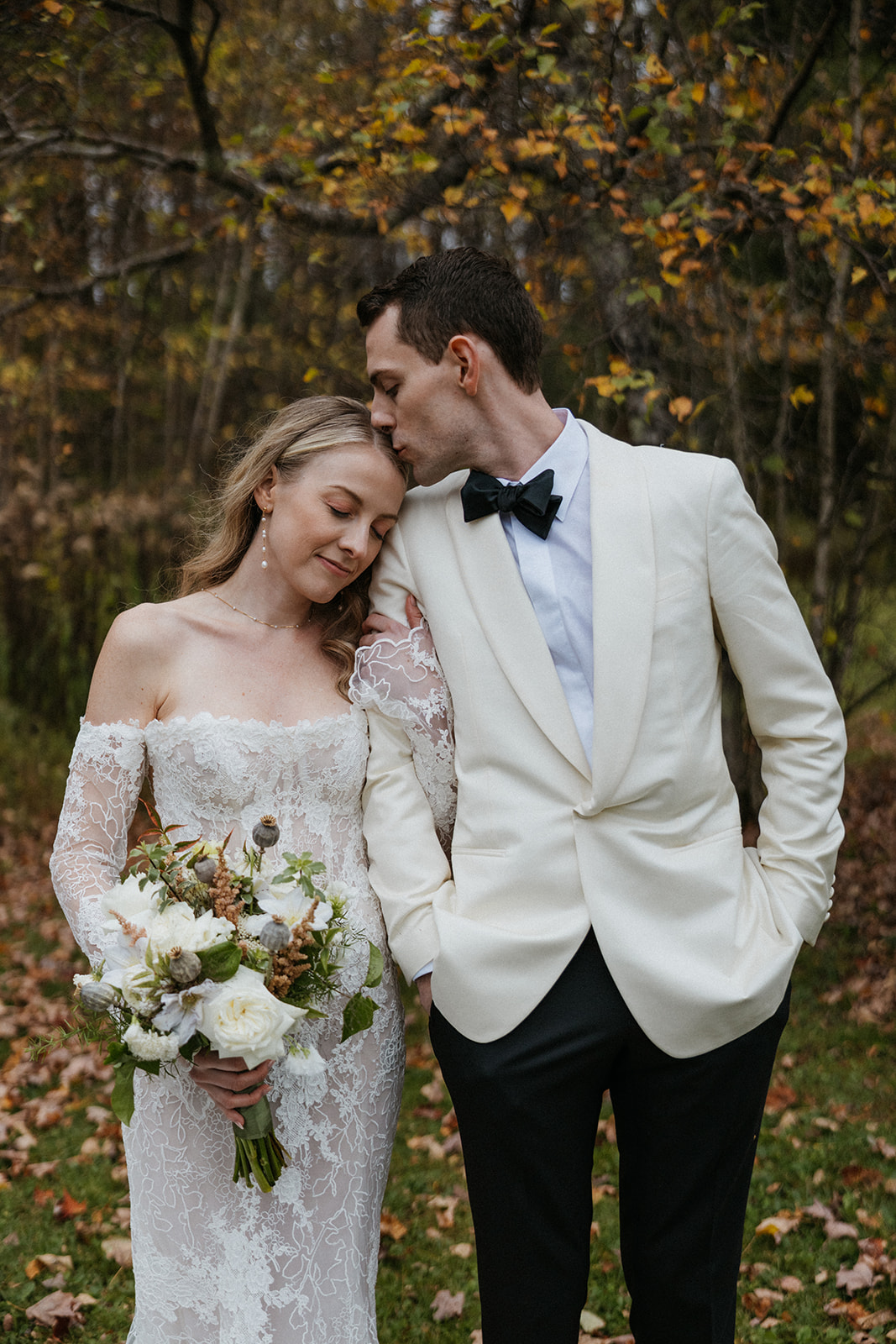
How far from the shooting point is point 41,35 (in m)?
4.65

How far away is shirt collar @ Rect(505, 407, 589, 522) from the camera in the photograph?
7.98 feet

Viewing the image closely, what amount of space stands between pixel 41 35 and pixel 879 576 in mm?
5544

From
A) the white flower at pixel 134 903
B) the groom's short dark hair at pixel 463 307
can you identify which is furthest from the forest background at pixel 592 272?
the white flower at pixel 134 903

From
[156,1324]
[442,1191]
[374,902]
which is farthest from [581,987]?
[442,1191]

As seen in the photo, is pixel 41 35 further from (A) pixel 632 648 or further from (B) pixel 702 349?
(A) pixel 632 648

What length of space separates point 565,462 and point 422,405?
341 mm

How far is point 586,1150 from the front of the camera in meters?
2.28

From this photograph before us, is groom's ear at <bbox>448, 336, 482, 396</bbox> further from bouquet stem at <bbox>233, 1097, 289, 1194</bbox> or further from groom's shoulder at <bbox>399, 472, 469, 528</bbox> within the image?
bouquet stem at <bbox>233, 1097, 289, 1194</bbox>

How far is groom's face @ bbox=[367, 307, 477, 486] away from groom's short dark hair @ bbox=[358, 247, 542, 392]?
3 cm

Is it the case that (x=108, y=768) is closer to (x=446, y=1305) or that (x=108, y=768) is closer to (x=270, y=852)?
(x=270, y=852)

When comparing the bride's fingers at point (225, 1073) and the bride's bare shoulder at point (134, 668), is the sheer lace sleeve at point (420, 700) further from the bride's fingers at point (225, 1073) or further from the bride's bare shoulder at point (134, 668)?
the bride's fingers at point (225, 1073)

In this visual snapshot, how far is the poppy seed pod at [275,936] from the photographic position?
192cm

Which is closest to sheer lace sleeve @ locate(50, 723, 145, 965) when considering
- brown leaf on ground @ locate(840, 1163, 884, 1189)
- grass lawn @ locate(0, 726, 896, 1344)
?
grass lawn @ locate(0, 726, 896, 1344)

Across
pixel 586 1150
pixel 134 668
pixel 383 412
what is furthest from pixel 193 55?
pixel 586 1150
